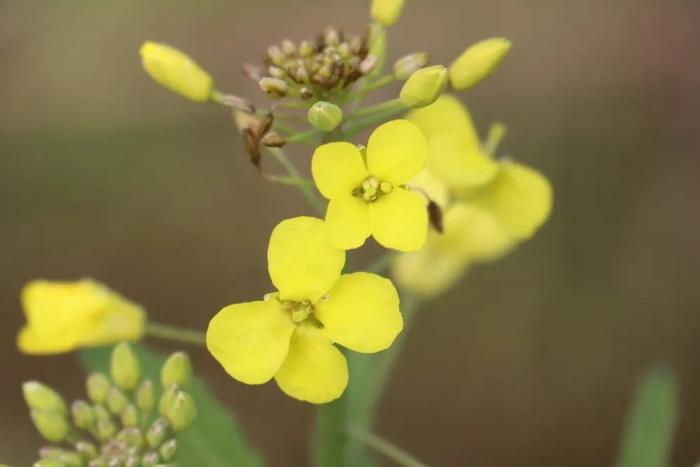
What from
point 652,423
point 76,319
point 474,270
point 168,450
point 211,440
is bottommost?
point 474,270

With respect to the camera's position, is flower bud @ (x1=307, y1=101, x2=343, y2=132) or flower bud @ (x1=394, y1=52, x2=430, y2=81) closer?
flower bud @ (x1=307, y1=101, x2=343, y2=132)

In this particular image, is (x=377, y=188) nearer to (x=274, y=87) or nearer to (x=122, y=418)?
(x=274, y=87)

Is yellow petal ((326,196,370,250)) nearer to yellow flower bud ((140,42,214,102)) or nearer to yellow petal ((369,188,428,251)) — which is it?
yellow petal ((369,188,428,251))

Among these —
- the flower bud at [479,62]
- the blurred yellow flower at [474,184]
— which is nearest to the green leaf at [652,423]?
the blurred yellow flower at [474,184]

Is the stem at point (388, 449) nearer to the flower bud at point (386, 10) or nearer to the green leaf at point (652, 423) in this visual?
the green leaf at point (652, 423)

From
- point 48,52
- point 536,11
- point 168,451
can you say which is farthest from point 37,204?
point 168,451

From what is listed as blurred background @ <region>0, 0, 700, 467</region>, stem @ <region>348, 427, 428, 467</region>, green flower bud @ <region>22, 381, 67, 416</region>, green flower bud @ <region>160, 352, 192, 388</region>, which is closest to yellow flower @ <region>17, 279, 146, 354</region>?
green flower bud @ <region>22, 381, 67, 416</region>

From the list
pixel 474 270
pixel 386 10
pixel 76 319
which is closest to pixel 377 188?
pixel 386 10
